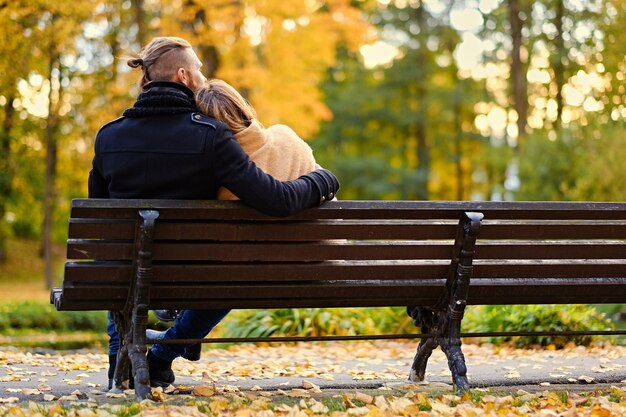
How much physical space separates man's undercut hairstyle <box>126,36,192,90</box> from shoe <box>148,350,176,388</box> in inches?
53.9

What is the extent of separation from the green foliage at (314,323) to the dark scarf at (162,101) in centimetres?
435

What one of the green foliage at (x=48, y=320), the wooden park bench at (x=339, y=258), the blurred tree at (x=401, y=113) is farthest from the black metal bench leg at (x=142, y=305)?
the blurred tree at (x=401, y=113)

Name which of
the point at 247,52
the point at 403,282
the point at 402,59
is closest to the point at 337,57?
the point at 402,59

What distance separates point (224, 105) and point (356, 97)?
30.6 m

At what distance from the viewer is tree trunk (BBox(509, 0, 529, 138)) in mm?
25078

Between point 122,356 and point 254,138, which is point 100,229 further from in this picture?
point 254,138

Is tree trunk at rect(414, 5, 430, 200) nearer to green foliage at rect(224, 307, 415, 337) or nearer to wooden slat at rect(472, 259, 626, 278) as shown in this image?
green foliage at rect(224, 307, 415, 337)

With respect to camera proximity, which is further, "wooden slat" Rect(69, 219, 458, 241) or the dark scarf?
the dark scarf

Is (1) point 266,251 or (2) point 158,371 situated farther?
(2) point 158,371

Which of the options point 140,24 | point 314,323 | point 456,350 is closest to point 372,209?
point 456,350

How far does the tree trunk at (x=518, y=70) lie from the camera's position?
25.1m

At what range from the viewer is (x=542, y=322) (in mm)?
7676

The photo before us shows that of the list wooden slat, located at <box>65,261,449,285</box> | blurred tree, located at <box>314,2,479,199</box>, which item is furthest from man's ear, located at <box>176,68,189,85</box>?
blurred tree, located at <box>314,2,479,199</box>

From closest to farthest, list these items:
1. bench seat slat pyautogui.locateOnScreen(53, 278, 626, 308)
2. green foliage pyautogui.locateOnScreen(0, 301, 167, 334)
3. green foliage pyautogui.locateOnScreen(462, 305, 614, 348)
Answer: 1. bench seat slat pyautogui.locateOnScreen(53, 278, 626, 308)
2. green foliage pyautogui.locateOnScreen(462, 305, 614, 348)
3. green foliage pyautogui.locateOnScreen(0, 301, 167, 334)
